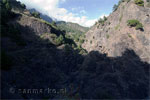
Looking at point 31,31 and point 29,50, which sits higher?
A: point 31,31

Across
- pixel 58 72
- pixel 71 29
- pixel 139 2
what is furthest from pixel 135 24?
pixel 71 29

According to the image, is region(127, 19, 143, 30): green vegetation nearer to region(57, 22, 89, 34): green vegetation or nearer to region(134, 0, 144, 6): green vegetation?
region(134, 0, 144, 6): green vegetation

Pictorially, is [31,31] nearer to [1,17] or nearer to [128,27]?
[1,17]

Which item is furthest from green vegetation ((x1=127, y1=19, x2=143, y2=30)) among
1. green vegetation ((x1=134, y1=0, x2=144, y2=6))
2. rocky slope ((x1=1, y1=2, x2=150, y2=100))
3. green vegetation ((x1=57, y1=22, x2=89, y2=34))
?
green vegetation ((x1=57, y1=22, x2=89, y2=34))

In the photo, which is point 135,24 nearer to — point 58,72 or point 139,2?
point 139,2

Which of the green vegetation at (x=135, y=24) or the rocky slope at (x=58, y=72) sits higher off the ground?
the green vegetation at (x=135, y=24)

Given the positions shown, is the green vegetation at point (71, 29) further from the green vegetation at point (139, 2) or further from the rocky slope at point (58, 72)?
the rocky slope at point (58, 72)

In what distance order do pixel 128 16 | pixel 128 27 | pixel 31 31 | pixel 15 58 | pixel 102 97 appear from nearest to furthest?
pixel 102 97 < pixel 15 58 < pixel 31 31 < pixel 128 27 < pixel 128 16

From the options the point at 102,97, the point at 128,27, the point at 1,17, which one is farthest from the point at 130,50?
the point at 1,17

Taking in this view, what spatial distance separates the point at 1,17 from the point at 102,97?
1253 inches

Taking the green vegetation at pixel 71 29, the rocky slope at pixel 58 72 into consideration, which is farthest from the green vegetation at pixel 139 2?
the green vegetation at pixel 71 29

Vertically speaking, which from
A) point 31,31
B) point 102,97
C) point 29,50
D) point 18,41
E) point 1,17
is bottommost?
point 102,97

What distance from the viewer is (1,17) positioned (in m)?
26.8

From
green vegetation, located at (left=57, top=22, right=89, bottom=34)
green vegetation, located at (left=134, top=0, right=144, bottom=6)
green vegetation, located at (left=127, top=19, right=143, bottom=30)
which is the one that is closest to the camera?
green vegetation, located at (left=127, top=19, right=143, bottom=30)
